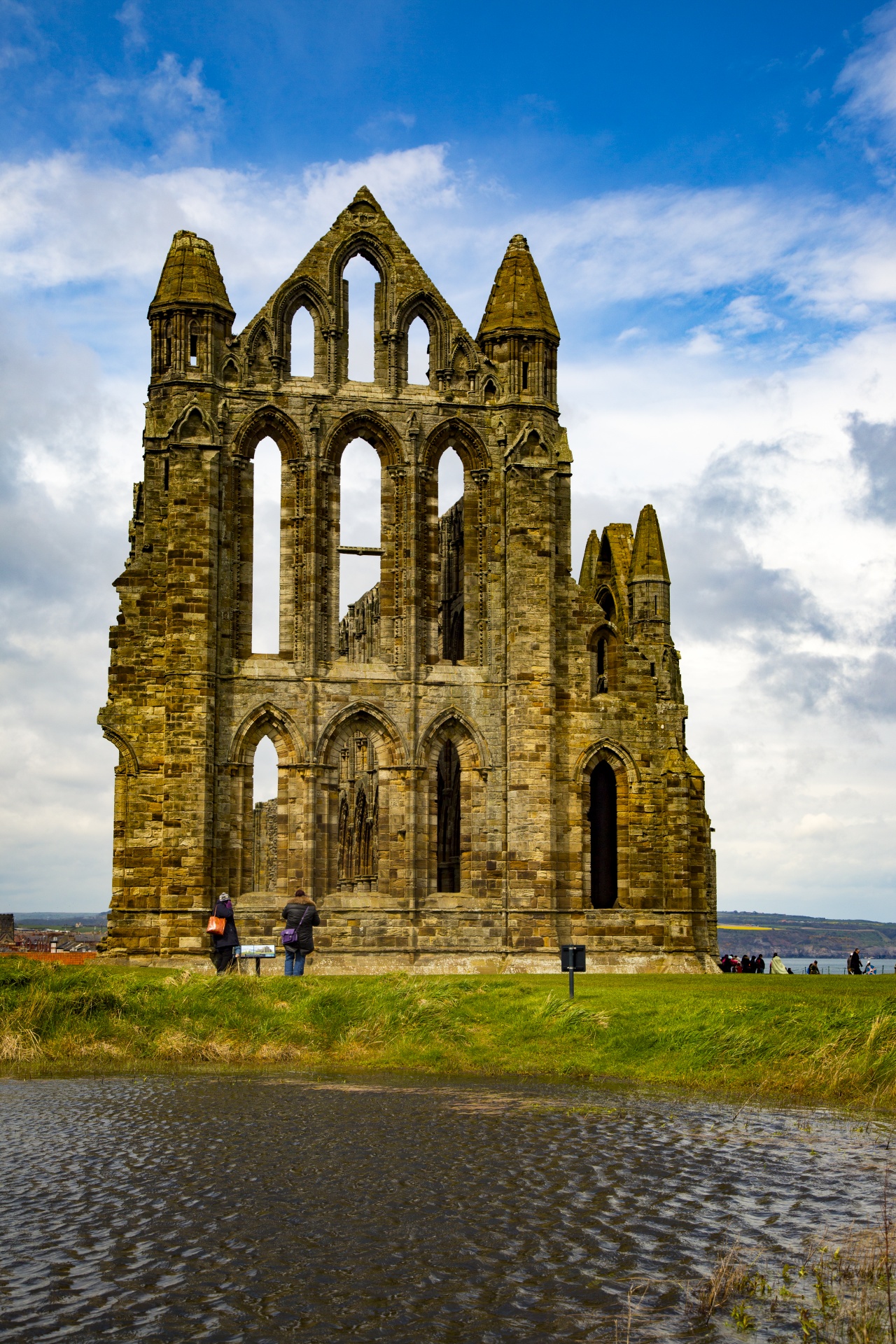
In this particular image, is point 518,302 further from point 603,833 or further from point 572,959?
point 572,959

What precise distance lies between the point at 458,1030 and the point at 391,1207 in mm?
8602

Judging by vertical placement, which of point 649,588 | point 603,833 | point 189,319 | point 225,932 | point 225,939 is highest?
point 189,319

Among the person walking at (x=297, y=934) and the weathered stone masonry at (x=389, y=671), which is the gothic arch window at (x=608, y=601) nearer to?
the weathered stone masonry at (x=389, y=671)

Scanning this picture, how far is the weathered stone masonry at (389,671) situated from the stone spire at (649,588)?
4.78 feet

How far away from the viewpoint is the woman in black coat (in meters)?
24.8

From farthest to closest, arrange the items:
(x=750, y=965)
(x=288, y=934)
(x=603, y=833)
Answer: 1. (x=750, y=965)
2. (x=603, y=833)
3. (x=288, y=934)

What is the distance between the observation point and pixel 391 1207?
10711 millimetres

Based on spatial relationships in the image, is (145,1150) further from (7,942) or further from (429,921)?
(7,942)

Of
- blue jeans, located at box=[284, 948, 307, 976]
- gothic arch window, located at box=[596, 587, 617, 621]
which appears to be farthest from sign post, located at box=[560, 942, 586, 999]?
gothic arch window, located at box=[596, 587, 617, 621]

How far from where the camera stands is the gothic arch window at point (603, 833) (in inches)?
1485

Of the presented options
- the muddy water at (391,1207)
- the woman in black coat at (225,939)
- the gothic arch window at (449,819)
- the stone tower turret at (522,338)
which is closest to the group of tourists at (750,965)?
the gothic arch window at (449,819)

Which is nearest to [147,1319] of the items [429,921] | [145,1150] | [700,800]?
[145,1150]

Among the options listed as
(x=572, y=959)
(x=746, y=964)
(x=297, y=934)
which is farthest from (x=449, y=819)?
(x=572, y=959)

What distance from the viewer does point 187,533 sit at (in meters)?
31.4
